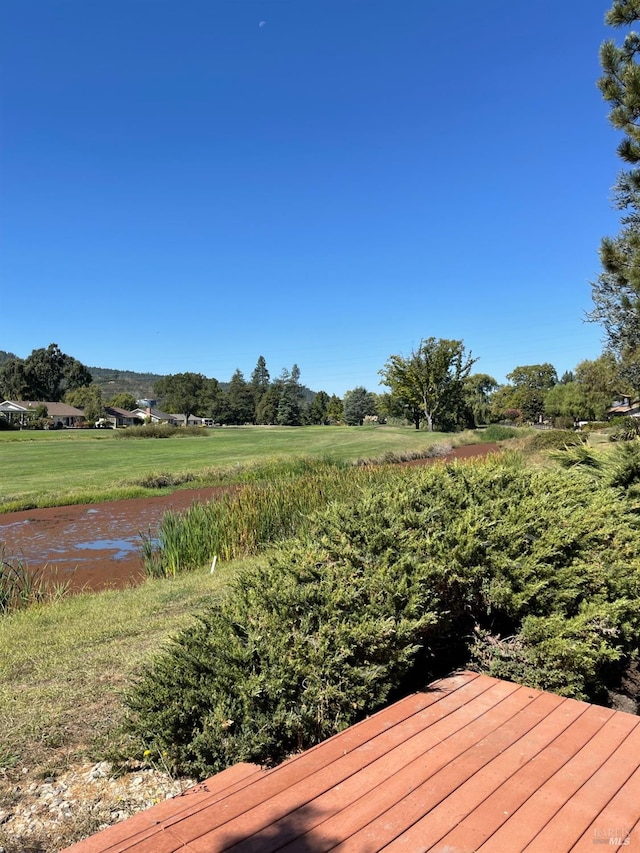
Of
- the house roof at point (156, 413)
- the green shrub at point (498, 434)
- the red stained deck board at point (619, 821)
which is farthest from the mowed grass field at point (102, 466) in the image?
the house roof at point (156, 413)

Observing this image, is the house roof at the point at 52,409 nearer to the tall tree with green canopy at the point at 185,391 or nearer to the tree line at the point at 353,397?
the tree line at the point at 353,397

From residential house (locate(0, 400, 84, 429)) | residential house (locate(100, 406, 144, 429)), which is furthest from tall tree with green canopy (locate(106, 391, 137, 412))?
residential house (locate(0, 400, 84, 429))

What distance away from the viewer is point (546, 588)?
3678mm

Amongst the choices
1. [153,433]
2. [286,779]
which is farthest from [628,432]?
[153,433]

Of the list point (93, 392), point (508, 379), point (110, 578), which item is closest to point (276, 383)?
point (93, 392)

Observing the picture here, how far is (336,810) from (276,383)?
4319 inches

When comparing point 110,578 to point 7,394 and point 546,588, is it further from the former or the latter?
point 7,394

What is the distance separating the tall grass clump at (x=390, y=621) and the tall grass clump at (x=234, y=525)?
12.6 ft

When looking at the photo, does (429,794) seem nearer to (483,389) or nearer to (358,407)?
(358,407)

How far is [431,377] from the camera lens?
48500mm

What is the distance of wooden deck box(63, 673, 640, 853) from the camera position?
1.83 m

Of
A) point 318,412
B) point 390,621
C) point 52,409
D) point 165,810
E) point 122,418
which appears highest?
point 318,412

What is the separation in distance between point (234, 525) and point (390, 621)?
5.89 metres

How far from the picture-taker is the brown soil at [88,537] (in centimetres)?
868
